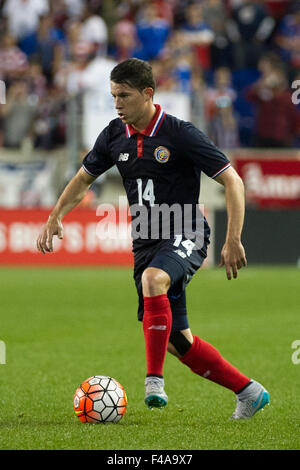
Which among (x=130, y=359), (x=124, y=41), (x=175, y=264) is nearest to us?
(x=175, y=264)

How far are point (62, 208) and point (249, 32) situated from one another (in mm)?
14215

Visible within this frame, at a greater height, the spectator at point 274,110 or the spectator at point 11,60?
the spectator at point 11,60

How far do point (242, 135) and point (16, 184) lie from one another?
4545 mm

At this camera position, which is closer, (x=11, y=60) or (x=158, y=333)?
(x=158, y=333)

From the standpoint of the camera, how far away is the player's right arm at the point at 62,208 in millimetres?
5594

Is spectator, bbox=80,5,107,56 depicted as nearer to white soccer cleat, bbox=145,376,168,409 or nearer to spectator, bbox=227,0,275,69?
spectator, bbox=227,0,275,69

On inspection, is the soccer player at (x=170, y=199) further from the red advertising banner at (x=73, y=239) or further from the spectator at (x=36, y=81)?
the spectator at (x=36, y=81)

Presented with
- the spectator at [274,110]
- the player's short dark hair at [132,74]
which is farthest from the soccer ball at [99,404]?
the spectator at [274,110]

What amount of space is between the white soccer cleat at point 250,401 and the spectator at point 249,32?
14083mm

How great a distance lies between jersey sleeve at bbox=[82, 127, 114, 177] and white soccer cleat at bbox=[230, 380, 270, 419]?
5.22 feet

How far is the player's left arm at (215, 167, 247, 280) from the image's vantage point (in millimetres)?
4945

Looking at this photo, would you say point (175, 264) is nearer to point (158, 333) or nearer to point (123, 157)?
point (158, 333)

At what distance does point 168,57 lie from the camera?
17750mm

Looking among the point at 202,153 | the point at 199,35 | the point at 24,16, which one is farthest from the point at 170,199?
the point at 24,16
